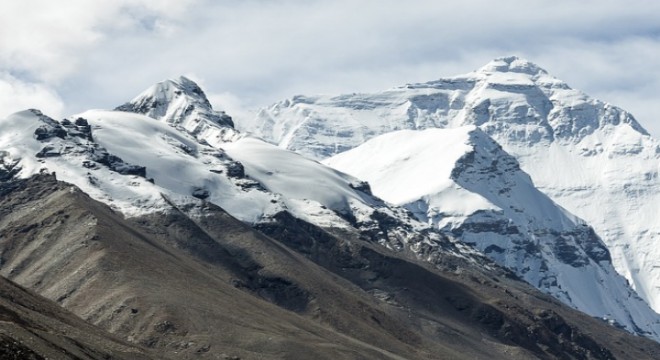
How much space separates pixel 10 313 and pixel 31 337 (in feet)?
79.8

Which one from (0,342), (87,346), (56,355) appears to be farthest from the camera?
(87,346)

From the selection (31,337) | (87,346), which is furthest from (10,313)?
(31,337)

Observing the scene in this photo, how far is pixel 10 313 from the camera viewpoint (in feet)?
655

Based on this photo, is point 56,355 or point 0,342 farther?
point 56,355

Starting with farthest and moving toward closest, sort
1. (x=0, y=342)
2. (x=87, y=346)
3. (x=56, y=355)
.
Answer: (x=87, y=346) < (x=56, y=355) < (x=0, y=342)

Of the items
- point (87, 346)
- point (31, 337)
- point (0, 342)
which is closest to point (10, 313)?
point (87, 346)

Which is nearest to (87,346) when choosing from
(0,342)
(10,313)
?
(10,313)

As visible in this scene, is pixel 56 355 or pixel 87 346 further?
pixel 87 346

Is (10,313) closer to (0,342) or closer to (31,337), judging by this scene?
(31,337)

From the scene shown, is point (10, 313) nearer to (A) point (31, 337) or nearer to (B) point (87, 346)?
(B) point (87, 346)

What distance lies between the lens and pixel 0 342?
16350cm

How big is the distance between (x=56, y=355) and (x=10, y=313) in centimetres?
2567

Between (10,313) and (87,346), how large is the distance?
10.9m

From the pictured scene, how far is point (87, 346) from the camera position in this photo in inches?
7805
